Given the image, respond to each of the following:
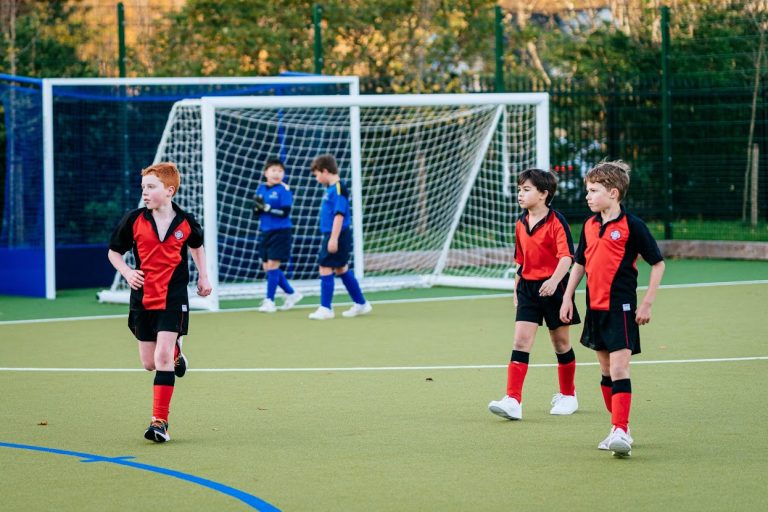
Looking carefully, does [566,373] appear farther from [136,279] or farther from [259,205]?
[259,205]

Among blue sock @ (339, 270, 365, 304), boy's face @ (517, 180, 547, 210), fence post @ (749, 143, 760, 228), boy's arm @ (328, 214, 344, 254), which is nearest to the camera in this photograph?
boy's face @ (517, 180, 547, 210)

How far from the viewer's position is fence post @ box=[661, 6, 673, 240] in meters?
19.7

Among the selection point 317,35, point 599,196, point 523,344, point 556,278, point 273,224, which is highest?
point 317,35

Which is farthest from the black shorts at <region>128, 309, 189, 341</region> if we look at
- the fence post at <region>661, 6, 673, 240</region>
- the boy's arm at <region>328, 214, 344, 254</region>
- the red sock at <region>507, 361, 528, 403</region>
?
the fence post at <region>661, 6, 673, 240</region>

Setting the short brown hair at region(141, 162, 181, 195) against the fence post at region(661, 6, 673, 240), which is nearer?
the short brown hair at region(141, 162, 181, 195)

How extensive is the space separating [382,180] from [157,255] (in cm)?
1039

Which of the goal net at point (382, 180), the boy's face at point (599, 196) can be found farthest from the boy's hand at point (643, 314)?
the goal net at point (382, 180)

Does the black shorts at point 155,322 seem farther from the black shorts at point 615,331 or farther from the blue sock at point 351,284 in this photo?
the blue sock at point 351,284

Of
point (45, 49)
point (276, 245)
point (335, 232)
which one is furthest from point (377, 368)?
point (45, 49)

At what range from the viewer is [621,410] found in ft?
21.2

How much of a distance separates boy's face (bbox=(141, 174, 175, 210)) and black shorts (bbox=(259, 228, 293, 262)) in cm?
633

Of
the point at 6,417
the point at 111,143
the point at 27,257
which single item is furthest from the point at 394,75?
the point at 6,417

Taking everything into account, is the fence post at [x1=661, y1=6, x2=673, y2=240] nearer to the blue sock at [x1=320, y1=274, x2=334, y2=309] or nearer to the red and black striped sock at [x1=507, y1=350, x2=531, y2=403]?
the blue sock at [x1=320, y1=274, x2=334, y2=309]

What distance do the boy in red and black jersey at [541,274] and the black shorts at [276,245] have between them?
615 cm
